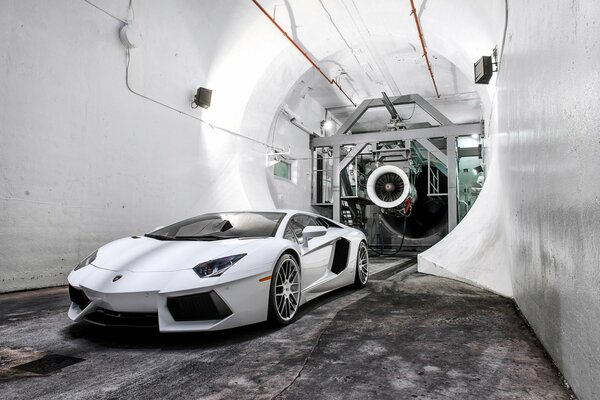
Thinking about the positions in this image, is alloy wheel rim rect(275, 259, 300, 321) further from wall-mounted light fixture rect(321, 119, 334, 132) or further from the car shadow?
wall-mounted light fixture rect(321, 119, 334, 132)

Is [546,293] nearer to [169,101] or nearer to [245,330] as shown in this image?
[245,330]

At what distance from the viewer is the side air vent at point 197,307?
7.72ft

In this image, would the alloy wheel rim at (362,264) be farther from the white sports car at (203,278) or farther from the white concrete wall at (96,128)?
the white concrete wall at (96,128)

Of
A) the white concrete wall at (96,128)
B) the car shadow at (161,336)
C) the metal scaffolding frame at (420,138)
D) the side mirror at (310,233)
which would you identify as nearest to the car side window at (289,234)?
the side mirror at (310,233)

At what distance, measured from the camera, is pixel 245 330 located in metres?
2.76

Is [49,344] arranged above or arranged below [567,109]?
below

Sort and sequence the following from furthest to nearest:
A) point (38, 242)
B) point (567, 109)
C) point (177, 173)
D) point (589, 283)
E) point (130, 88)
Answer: point (177, 173) → point (130, 88) → point (38, 242) → point (567, 109) → point (589, 283)

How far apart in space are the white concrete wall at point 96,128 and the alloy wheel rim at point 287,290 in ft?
11.1

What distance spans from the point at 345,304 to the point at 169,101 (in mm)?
4997

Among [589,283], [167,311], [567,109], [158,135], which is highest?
[158,135]

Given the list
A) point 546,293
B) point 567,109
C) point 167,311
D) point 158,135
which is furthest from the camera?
point 158,135

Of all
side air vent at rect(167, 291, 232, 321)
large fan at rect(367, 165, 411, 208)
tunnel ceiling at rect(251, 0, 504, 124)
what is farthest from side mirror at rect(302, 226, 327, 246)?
large fan at rect(367, 165, 411, 208)

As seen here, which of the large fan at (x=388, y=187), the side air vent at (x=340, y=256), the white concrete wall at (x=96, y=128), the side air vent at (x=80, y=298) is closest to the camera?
the side air vent at (x=80, y=298)

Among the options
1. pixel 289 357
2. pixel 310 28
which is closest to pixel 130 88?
pixel 310 28
